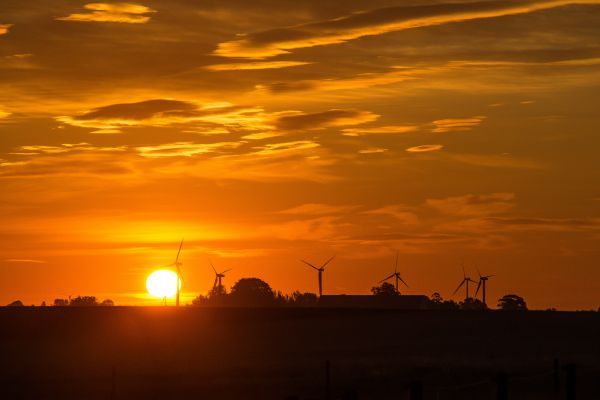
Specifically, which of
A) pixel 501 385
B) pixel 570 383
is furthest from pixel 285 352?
pixel 501 385

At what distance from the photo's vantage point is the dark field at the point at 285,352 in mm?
64750

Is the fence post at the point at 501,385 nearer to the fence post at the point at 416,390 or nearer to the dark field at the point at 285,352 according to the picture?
the fence post at the point at 416,390

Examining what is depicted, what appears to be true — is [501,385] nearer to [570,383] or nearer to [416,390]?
[570,383]

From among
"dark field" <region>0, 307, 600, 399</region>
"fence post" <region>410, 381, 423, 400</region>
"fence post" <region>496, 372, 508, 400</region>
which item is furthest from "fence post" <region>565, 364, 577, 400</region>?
"fence post" <region>410, 381, 423, 400</region>

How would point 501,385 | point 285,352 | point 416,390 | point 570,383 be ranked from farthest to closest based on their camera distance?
point 285,352 → point 570,383 → point 501,385 → point 416,390

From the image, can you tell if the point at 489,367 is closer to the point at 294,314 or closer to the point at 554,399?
the point at 554,399

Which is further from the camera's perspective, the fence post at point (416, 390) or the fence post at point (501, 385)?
the fence post at point (501, 385)

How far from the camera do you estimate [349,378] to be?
230 ft

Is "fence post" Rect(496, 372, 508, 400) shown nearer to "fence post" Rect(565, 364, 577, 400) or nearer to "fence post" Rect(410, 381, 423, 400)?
"fence post" Rect(565, 364, 577, 400)

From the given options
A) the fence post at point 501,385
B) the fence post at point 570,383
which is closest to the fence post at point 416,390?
the fence post at point 501,385

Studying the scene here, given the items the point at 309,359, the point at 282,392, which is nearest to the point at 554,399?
the point at 282,392

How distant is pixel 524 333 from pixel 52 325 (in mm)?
59201

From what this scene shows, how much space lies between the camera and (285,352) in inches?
4461

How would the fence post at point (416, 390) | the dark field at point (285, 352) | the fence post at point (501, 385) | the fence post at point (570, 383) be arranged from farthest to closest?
the dark field at point (285, 352) < the fence post at point (570, 383) < the fence post at point (501, 385) < the fence post at point (416, 390)
